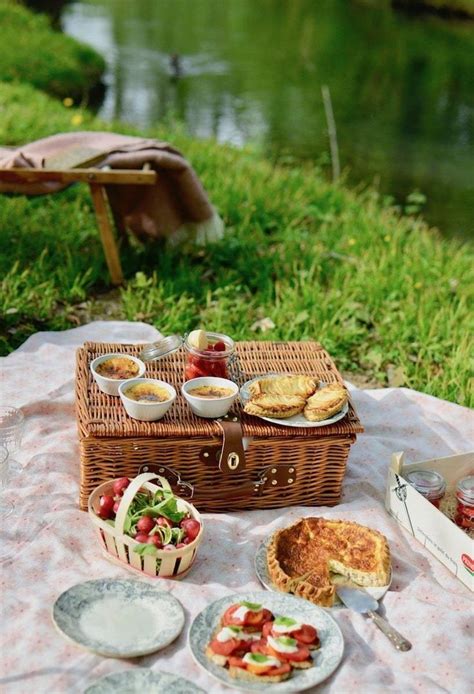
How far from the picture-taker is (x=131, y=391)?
3.16m

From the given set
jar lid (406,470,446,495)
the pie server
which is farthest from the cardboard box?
the pie server

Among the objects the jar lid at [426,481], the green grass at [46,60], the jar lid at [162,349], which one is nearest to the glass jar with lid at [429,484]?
the jar lid at [426,481]

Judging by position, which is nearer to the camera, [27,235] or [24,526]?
[24,526]

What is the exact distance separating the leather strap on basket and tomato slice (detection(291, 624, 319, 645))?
2.47 feet

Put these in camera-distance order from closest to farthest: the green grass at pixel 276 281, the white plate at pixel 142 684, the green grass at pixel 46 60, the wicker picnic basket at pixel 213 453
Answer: the white plate at pixel 142 684 < the wicker picnic basket at pixel 213 453 < the green grass at pixel 276 281 < the green grass at pixel 46 60

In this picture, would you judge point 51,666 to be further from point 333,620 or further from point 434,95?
point 434,95

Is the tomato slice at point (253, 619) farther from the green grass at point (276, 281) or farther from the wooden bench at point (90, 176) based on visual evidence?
the wooden bench at point (90, 176)

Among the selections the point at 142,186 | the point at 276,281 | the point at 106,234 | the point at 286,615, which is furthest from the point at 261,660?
the point at 142,186

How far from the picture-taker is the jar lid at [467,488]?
3.12m

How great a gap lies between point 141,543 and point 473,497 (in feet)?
3.78

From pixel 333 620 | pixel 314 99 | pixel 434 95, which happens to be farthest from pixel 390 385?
pixel 434 95

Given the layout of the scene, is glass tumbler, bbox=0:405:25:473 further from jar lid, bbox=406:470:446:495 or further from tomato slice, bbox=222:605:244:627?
jar lid, bbox=406:470:446:495

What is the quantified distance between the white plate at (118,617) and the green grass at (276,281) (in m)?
2.18

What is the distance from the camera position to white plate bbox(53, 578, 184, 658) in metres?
2.49
